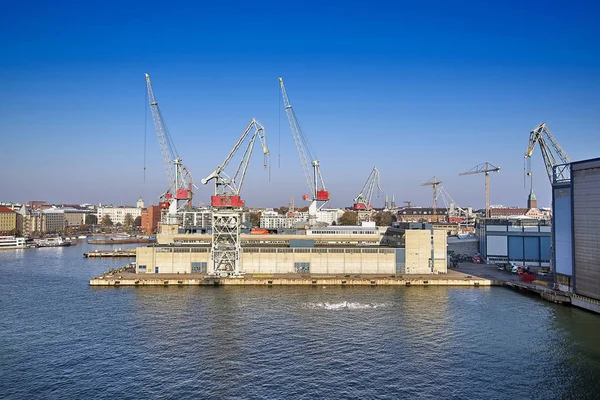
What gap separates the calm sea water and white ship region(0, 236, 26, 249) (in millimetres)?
61801

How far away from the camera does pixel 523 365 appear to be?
22141mm

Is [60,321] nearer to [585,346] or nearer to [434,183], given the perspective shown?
[585,346]

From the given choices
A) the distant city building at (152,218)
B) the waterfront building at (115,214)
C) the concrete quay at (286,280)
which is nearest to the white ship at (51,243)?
the distant city building at (152,218)

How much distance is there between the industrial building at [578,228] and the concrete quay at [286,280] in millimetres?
8707

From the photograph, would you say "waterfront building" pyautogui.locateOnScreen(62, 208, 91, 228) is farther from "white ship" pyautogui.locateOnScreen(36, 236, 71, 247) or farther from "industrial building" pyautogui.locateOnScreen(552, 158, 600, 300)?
"industrial building" pyautogui.locateOnScreen(552, 158, 600, 300)

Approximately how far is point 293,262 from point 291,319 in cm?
1675

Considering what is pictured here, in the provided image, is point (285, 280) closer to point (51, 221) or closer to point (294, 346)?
point (294, 346)

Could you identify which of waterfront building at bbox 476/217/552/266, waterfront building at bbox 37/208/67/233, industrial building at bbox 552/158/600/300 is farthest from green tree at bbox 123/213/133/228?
industrial building at bbox 552/158/600/300

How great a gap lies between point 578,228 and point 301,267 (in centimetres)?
2447

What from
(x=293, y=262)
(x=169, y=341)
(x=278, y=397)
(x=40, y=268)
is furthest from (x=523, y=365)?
(x=40, y=268)

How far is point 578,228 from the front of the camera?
109ft

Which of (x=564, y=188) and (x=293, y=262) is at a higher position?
(x=564, y=188)

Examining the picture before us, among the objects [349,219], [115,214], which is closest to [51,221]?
[115,214]

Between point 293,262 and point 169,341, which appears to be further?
point 293,262
